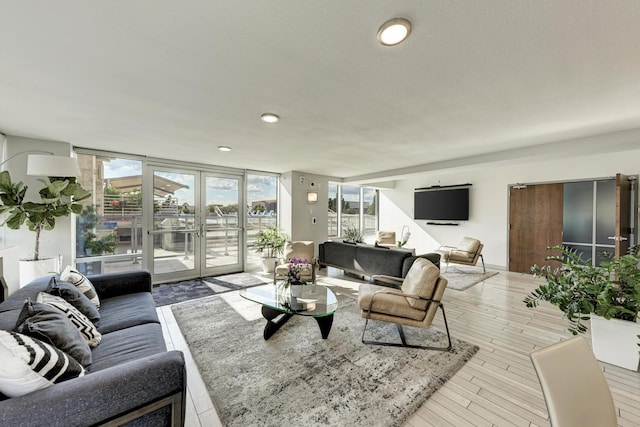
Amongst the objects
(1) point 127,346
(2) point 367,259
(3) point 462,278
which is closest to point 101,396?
(1) point 127,346

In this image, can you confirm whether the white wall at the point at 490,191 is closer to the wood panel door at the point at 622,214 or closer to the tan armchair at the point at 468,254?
the wood panel door at the point at 622,214

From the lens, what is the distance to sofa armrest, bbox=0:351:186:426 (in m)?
0.96

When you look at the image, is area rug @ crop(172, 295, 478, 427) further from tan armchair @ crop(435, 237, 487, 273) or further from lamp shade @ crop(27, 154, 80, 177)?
tan armchair @ crop(435, 237, 487, 273)

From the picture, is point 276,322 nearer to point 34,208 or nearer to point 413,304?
point 413,304

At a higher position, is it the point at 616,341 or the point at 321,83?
the point at 321,83

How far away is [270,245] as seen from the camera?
559cm

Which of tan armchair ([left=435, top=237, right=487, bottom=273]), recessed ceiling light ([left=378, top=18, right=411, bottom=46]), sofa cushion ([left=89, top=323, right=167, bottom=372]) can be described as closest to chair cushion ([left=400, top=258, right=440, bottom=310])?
recessed ceiling light ([left=378, top=18, right=411, bottom=46])

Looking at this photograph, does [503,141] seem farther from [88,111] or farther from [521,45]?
[88,111]

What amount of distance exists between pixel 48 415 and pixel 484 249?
23.8 ft

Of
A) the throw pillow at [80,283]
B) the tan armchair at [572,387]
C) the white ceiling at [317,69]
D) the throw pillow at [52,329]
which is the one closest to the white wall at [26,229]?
the white ceiling at [317,69]

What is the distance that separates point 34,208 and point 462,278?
671 centimetres

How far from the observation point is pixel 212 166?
5.21 meters

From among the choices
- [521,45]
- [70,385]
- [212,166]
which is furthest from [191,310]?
[521,45]

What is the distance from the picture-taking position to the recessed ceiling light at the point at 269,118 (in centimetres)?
254
